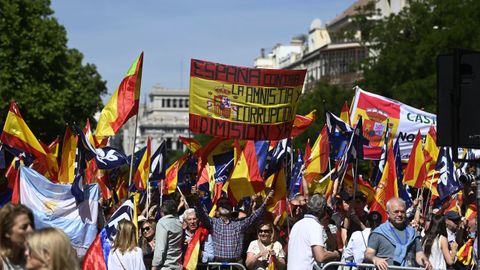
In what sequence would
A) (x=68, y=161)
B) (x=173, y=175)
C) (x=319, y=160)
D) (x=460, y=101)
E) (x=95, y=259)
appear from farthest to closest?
(x=173, y=175) < (x=68, y=161) < (x=319, y=160) < (x=95, y=259) < (x=460, y=101)

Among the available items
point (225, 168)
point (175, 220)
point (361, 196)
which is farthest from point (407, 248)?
point (225, 168)

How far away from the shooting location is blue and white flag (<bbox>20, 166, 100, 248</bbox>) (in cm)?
1450

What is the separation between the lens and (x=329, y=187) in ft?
56.4

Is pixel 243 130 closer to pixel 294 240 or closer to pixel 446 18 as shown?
pixel 294 240

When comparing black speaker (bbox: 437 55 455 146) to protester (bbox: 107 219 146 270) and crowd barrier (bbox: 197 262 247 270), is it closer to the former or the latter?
protester (bbox: 107 219 146 270)

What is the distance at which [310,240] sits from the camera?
1174 centimetres

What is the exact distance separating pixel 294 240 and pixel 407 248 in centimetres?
112

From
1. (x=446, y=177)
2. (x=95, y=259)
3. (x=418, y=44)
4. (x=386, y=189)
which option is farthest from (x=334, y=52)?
(x=95, y=259)

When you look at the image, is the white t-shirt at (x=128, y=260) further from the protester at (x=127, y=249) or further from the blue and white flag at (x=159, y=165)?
the blue and white flag at (x=159, y=165)

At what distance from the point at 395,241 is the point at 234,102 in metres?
5.03

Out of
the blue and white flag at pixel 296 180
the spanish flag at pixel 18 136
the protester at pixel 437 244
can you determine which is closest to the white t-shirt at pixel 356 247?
the protester at pixel 437 244

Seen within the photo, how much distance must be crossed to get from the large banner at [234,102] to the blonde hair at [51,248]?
28.2 ft

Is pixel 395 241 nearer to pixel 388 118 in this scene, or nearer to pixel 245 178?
pixel 245 178

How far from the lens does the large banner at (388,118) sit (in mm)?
21609
